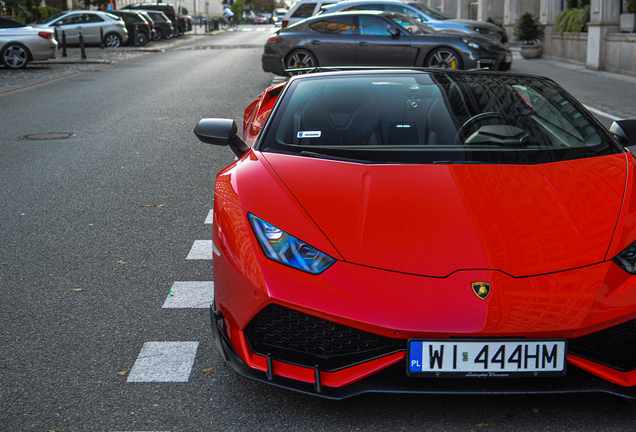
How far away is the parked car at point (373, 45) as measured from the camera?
52.6 feet

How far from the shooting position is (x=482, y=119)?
417 cm

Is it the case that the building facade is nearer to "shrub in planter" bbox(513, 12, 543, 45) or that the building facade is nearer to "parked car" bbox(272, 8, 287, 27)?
"shrub in planter" bbox(513, 12, 543, 45)

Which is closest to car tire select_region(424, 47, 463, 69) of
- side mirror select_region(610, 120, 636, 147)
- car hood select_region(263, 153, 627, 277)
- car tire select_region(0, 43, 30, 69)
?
side mirror select_region(610, 120, 636, 147)

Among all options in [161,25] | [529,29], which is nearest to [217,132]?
[529,29]

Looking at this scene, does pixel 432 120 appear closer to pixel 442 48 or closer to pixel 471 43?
pixel 442 48

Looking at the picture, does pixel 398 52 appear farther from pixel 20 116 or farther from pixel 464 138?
pixel 464 138

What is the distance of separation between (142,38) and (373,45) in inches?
846

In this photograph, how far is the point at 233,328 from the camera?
9.97 ft

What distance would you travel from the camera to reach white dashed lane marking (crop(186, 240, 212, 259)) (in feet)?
17.1

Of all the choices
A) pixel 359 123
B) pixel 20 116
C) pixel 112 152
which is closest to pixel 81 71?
pixel 20 116

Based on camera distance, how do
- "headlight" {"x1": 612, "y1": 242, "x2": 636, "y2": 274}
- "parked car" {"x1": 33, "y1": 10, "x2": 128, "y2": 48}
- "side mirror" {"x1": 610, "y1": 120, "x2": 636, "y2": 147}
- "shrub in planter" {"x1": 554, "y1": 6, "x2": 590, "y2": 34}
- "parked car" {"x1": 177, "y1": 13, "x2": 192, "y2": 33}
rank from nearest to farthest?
1. "headlight" {"x1": 612, "y1": 242, "x2": 636, "y2": 274}
2. "side mirror" {"x1": 610, "y1": 120, "x2": 636, "y2": 147}
3. "shrub in planter" {"x1": 554, "y1": 6, "x2": 590, "y2": 34}
4. "parked car" {"x1": 33, "y1": 10, "x2": 128, "y2": 48}
5. "parked car" {"x1": 177, "y1": 13, "x2": 192, "y2": 33}

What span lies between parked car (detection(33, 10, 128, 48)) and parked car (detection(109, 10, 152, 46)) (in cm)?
180

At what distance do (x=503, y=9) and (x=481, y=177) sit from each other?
110ft

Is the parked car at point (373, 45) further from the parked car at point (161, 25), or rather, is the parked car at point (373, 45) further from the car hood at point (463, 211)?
the parked car at point (161, 25)
